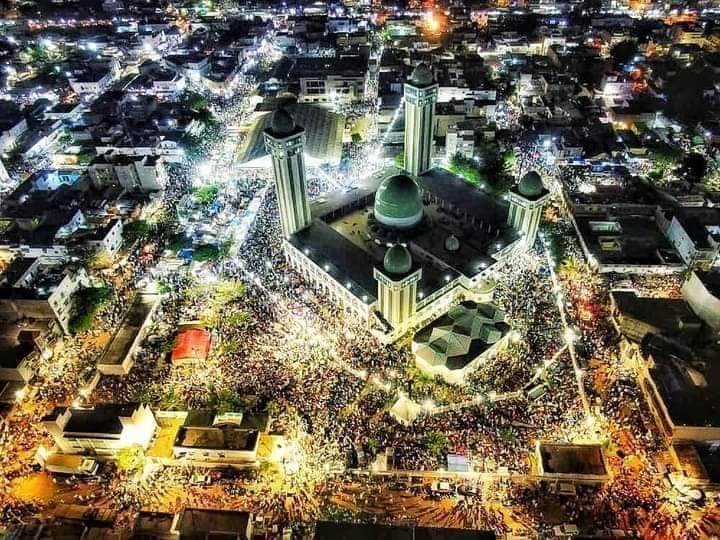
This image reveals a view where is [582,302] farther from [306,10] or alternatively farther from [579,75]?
[306,10]

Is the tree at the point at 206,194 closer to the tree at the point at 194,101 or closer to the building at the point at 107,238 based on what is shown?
the building at the point at 107,238

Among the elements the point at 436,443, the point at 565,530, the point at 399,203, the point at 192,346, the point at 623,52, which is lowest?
the point at 565,530

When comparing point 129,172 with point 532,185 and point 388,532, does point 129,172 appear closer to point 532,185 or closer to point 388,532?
point 532,185

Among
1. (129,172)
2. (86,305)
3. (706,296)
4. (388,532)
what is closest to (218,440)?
(388,532)

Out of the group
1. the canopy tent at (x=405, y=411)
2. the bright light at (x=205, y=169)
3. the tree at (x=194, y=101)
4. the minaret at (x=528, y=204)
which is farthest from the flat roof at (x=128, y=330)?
the tree at (x=194, y=101)

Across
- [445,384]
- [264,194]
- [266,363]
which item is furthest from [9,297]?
[445,384]

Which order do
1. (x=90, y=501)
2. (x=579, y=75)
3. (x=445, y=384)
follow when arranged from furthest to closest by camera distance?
(x=579, y=75), (x=445, y=384), (x=90, y=501)
